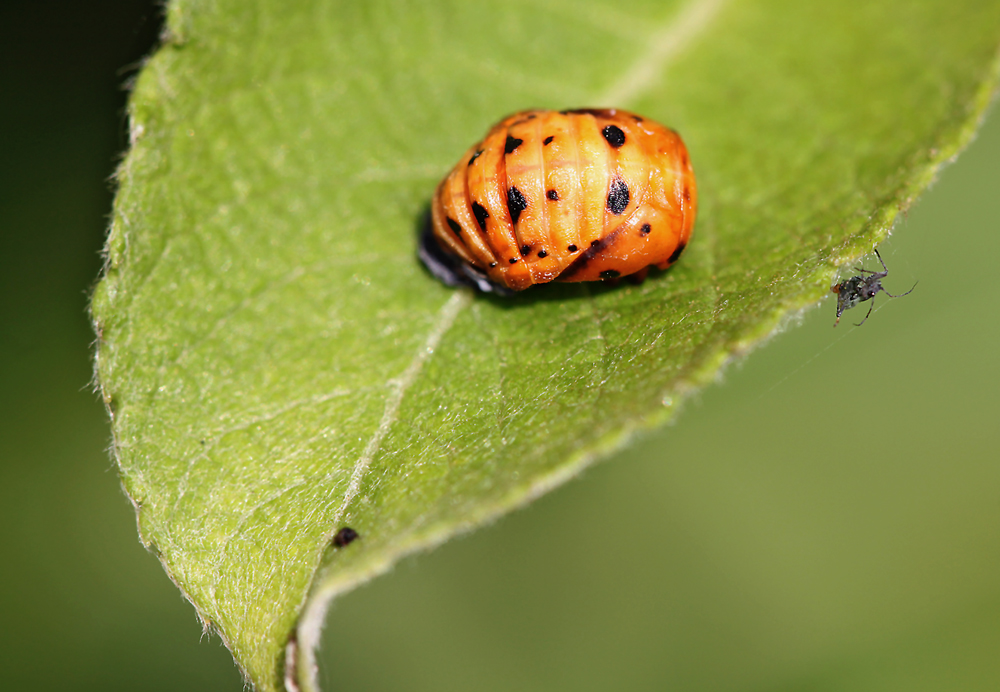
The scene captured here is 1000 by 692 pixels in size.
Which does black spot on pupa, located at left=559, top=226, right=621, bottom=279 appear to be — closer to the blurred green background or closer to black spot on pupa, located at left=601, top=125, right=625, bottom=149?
black spot on pupa, located at left=601, top=125, right=625, bottom=149

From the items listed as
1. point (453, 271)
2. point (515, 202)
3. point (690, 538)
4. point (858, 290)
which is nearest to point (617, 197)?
point (515, 202)

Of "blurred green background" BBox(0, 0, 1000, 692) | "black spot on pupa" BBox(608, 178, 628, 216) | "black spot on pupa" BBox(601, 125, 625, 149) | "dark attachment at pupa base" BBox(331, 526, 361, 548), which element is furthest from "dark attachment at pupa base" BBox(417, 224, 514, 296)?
"blurred green background" BBox(0, 0, 1000, 692)

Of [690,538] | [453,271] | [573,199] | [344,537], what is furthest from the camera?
[690,538]

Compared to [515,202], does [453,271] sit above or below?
below

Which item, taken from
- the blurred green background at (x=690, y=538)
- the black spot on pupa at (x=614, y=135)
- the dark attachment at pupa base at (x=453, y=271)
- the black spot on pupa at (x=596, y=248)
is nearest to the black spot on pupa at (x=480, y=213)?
the dark attachment at pupa base at (x=453, y=271)

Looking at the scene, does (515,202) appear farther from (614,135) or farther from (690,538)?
(690,538)

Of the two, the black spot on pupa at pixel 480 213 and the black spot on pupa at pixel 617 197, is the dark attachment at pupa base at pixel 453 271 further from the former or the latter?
the black spot on pupa at pixel 617 197

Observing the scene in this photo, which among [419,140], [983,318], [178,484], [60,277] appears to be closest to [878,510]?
[983,318]
